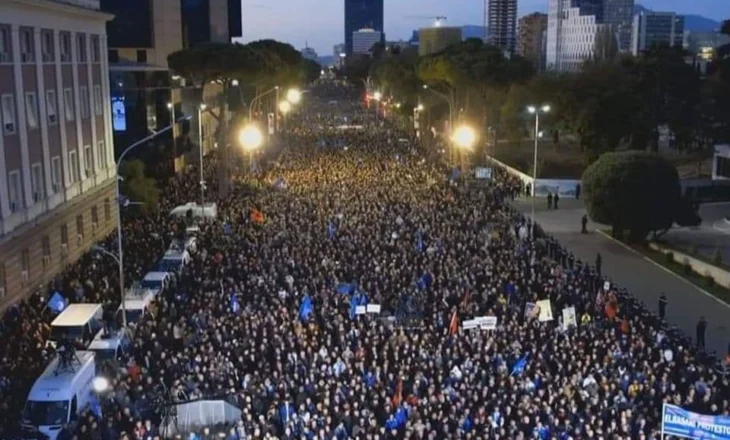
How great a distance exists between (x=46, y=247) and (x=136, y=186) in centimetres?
826

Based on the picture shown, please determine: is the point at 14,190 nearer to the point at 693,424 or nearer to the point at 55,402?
the point at 55,402

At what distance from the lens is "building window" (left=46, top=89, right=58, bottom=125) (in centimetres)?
3050

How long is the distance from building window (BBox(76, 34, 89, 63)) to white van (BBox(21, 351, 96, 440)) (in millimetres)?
20072

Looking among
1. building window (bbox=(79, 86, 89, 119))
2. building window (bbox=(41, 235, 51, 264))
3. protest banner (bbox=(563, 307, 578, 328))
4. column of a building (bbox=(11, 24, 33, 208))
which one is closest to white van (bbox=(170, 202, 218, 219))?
building window (bbox=(79, 86, 89, 119))

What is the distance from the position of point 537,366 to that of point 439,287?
6.31 meters

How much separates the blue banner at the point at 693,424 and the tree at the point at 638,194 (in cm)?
2072

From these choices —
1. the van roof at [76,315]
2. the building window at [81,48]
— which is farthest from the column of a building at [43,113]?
the van roof at [76,315]

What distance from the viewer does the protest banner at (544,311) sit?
21.5 m

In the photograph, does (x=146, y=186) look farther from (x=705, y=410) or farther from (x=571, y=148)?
(x=571, y=148)

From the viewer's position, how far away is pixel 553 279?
25.1 meters

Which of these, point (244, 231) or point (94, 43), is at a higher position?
point (94, 43)

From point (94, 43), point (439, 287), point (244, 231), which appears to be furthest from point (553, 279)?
point (94, 43)

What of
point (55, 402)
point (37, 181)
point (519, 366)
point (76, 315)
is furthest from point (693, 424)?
point (37, 181)

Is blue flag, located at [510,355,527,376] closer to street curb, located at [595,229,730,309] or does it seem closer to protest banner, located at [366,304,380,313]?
protest banner, located at [366,304,380,313]
